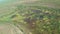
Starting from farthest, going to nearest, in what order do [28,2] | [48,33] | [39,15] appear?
1. [28,2]
2. [39,15]
3. [48,33]

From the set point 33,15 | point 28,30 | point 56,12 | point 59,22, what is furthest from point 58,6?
point 28,30

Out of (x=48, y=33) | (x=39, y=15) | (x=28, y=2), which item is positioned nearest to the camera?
(x=48, y=33)

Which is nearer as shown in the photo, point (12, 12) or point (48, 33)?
point (48, 33)

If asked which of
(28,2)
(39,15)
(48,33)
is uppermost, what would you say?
(28,2)

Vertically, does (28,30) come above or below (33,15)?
below

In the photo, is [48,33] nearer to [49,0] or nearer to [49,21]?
[49,21]

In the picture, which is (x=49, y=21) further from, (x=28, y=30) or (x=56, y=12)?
(x=28, y=30)

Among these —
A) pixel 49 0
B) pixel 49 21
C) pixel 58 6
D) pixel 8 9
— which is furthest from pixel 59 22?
pixel 8 9
